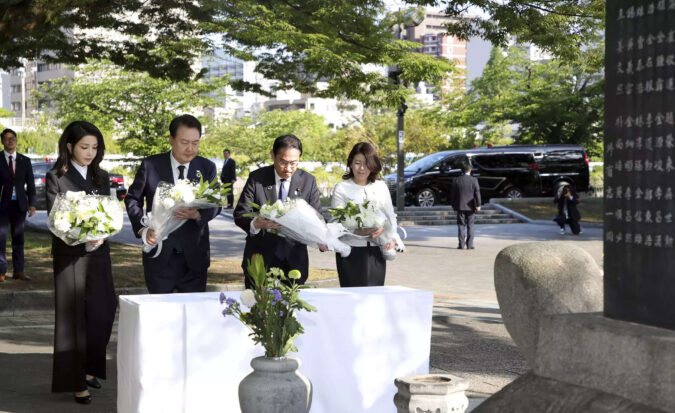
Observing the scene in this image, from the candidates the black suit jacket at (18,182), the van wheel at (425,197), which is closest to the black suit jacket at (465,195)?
the van wheel at (425,197)

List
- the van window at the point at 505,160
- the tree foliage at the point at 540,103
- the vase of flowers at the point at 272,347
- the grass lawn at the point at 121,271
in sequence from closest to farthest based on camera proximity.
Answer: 1. the vase of flowers at the point at 272,347
2. the grass lawn at the point at 121,271
3. the van window at the point at 505,160
4. the tree foliage at the point at 540,103

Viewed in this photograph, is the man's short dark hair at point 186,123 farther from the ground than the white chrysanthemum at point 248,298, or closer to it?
farther from the ground

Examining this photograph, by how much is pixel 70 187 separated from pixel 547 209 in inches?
939

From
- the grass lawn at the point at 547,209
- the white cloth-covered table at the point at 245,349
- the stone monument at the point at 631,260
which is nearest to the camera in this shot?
the stone monument at the point at 631,260

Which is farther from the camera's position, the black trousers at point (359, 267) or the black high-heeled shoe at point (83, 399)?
the black trousers at point (359, 267)

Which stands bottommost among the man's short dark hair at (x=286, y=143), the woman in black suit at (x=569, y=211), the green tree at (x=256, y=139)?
the woman in black suit at (x=569, y=211)

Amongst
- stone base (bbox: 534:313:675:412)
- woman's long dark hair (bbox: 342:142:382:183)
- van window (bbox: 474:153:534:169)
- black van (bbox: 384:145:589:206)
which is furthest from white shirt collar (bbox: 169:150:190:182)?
van window (bbox: 474:153:534:169)

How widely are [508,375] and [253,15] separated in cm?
748

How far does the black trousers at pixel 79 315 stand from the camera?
6.99 metres

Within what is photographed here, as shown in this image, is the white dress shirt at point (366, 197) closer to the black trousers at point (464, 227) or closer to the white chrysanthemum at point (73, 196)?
the white chrysanthemum at point (73, 196)

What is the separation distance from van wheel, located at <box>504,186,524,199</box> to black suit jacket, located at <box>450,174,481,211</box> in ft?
38.3

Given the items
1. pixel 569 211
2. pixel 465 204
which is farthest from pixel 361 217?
pixel 569 211

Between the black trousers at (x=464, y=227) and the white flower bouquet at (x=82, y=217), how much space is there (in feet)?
46.5

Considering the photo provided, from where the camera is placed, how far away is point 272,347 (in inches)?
210
